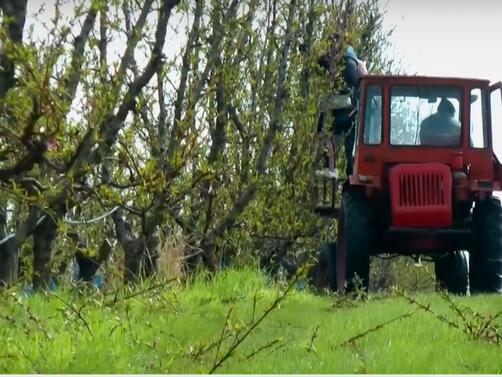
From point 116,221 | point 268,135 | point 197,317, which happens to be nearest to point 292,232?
point 268,135

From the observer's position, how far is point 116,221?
15.7 m

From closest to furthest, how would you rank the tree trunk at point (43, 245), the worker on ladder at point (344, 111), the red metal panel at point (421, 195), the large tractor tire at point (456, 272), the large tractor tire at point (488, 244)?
the tree trunk at point (43, 245), the red metal panel at point (421, 195), the large tractor tire at point (488, 244), the worker on ladder at point (344, 111), the large tractor tire at point (456, 272)

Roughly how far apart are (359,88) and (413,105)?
0.75 m

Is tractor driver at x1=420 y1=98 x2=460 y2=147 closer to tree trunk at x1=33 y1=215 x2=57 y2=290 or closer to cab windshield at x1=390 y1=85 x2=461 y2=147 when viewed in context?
cab windshield at x1=390 y1=85 x2=461 y2=147

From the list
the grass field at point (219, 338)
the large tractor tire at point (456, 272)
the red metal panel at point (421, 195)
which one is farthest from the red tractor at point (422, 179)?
the grass field at point (219, 338)

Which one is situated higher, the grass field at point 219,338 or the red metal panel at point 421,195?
the red metal panel at point 421,195

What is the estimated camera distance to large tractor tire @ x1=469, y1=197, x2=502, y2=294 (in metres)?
13.8

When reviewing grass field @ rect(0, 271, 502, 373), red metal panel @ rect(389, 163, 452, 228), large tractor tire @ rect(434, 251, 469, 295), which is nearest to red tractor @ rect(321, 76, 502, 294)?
red metal panel @ rect(389, 163, 452, 228)

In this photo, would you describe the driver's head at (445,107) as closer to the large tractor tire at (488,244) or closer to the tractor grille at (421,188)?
the tractor grille at (421,188)

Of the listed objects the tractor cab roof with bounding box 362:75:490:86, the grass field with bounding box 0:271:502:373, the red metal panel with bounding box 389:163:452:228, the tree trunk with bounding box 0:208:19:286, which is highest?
the tractor cab roof with bounding box 362:75:490:86

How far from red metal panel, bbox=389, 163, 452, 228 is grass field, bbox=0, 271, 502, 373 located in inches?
124

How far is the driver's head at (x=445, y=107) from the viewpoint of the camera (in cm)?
1416

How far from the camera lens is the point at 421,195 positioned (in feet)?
44.6

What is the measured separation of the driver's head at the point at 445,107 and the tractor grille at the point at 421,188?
1011mm
